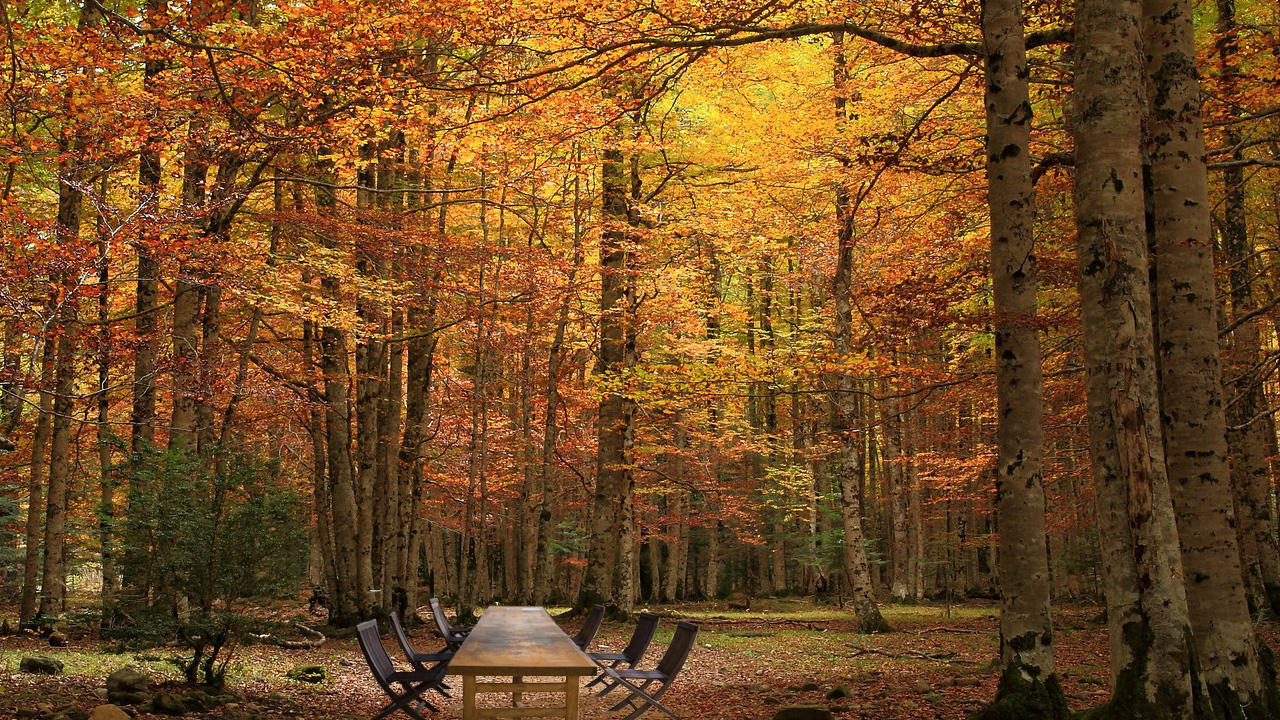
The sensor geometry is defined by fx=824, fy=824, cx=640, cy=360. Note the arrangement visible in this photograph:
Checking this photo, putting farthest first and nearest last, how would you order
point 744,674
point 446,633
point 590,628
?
point 744,674, point 446,633, point 590,628

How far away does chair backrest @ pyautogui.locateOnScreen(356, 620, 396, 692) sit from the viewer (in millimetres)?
6738

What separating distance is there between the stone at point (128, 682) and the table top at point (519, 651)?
2923mm

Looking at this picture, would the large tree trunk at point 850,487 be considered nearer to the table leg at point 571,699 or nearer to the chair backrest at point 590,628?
the chair backrest at point 590,628

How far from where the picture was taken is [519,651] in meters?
5.93

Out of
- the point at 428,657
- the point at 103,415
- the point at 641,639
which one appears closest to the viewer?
the point at 428,657

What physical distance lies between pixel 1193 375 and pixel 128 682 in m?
8.80

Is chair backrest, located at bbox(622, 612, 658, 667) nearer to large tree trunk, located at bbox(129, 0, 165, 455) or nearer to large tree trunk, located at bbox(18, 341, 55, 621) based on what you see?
large tree trunk, located at bbox(129, 0, 165, 455)

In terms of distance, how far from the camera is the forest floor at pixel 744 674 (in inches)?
291

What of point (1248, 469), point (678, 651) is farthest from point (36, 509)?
point (1248, 469)

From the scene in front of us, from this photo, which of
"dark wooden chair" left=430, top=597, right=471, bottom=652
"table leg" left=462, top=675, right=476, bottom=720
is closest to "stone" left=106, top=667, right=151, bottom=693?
"dark wooden chair" left=430, top=597, right=471, bottom=652

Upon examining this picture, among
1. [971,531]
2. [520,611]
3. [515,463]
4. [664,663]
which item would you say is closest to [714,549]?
[515,463]

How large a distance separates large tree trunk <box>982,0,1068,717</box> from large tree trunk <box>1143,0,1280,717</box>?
0.83 m

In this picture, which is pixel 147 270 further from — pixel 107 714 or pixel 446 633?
pixel 107 714

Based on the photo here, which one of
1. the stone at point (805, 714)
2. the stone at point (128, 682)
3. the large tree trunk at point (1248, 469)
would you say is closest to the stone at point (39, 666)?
the stone at point (128, 682)
